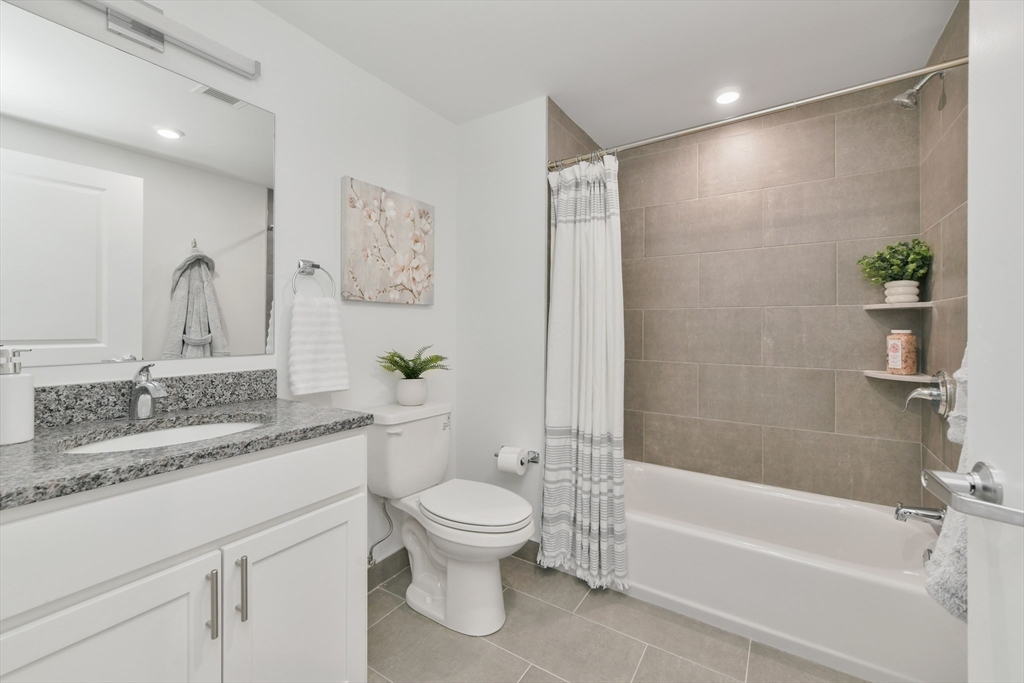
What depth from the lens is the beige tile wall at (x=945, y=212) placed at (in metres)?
1.54

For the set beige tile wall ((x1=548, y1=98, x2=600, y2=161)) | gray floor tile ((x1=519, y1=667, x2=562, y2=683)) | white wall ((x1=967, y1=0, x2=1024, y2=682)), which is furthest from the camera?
beige tile wall ((x1=548, y1=98, x2=600, y2=161))

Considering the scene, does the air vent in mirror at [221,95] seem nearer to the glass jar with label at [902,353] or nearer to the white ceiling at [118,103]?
the white ceiling at [118,103]

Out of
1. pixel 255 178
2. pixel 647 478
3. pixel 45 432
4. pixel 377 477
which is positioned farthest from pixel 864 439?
pixel 45 432

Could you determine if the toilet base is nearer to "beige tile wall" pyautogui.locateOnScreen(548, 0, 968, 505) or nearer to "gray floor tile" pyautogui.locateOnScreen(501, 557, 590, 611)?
"gray floor tile" pyautogui.locateOnScreen(501, 557, 590, 611)

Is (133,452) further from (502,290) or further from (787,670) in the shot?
(787,670)

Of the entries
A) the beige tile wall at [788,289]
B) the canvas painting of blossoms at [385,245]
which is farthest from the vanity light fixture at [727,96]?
the canvas painting of blossoms at [385,245]

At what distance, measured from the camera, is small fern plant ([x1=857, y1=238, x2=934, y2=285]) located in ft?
6.19

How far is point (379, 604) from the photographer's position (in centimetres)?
197

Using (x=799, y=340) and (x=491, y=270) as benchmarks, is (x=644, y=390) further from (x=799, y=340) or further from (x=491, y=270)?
(x=491, y=270)

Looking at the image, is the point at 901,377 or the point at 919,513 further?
the point at 901,377

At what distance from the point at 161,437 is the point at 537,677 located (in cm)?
145

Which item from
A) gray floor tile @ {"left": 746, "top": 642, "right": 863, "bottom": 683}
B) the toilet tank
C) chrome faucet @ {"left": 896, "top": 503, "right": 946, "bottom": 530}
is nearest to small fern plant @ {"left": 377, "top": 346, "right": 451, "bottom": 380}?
the toilet tank

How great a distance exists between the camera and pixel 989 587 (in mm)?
530

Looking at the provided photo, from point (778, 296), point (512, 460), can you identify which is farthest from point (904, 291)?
point (512, 460)
